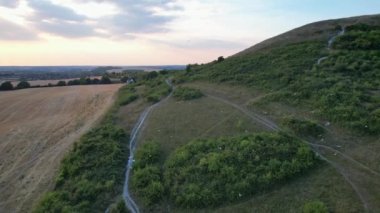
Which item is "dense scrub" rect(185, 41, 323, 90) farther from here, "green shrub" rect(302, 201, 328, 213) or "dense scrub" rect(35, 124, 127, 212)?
"green shrub" rect(302, 201, 328, 213)

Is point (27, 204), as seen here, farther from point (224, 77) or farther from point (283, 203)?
point (224, 77)

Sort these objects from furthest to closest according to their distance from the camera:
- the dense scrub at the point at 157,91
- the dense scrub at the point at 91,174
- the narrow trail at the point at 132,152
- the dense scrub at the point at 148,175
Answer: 1. the dense scrub at the point at 157,91
2. the dense scrub at the point at 91,174
3. the dense scrub at the point at 148,175
4. the narrow trail at the point at 132,152

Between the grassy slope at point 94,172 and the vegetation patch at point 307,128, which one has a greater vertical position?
the vegetation patch at point 307,128

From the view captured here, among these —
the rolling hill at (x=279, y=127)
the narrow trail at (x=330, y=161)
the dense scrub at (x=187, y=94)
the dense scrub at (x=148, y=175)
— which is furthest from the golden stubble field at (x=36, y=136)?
the narrow trail at (x=330, y=161)

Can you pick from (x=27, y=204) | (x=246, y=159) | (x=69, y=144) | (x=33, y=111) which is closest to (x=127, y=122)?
(x=69, y=144)

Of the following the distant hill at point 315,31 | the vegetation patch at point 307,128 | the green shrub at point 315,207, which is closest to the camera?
the green shrub at point 315,207

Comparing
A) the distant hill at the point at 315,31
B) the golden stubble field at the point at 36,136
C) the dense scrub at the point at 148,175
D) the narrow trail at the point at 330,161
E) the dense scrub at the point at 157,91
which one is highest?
the distant hill at the point at 315,31

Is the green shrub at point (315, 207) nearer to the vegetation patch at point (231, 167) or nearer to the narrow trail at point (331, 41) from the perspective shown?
the vegetation patch at point (231, 167)

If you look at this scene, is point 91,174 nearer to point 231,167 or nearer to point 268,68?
point 231,167
